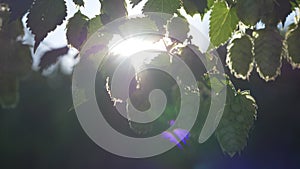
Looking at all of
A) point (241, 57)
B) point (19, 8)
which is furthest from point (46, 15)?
point (241, 57)

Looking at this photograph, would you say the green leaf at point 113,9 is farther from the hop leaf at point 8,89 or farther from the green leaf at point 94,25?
the hop leaf at point 8,89

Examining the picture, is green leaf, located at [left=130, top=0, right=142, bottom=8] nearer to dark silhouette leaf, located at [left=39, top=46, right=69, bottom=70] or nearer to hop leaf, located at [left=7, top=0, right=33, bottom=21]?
hop leaf, located at [left=7, top=0, right=33, bottom=21]

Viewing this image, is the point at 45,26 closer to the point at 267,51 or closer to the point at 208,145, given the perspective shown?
the point at 267,51

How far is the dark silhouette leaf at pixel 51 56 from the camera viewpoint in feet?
5.22

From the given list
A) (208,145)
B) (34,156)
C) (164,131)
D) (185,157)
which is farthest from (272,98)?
(164,131)

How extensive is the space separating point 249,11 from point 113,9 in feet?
0.81

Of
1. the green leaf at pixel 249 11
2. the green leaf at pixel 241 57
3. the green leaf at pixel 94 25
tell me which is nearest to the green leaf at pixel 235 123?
the green leaf at pixel 241 57

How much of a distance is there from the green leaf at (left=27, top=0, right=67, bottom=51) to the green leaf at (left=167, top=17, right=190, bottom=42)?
0.20 metres

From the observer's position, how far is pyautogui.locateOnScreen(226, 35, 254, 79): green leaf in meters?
1.05

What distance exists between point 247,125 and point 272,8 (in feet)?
0.79

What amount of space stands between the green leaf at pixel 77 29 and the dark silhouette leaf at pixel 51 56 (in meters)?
0.49

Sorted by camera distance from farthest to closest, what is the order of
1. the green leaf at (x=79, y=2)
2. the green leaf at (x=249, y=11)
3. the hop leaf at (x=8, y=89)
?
the hop leaf at (x=8, y=89)
the green leaf at (x=79, y=2)
the green leaf at (x=249, y=11)

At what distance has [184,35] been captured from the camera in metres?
1.04

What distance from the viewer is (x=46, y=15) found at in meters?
1.02
